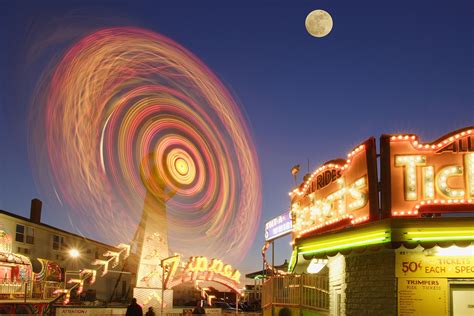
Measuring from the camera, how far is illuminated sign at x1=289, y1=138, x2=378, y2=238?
1480 cm

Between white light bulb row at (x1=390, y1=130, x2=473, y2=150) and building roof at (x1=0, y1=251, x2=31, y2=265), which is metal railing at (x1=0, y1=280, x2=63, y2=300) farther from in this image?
white light bulb row at (x1=390, y1=130, x2=473, y2=150)

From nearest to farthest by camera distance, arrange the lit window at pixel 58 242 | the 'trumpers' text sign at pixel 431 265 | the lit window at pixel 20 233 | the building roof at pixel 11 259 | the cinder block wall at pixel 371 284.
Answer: the 'trumpers' text sign at pixel 431 265 → the cinder block wall at pixel 371 284 → the building roof at pixel 11 259 → the lit window at pixel 20 233 → the lit window at pixel 58 242

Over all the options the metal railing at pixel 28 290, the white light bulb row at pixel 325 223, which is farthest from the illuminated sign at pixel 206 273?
the white light bulb row at pixel 325 223

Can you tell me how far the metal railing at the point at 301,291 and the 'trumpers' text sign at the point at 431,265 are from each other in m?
5.15

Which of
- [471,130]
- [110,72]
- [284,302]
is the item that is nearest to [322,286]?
[284,302]

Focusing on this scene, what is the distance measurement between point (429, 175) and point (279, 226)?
15.2 m

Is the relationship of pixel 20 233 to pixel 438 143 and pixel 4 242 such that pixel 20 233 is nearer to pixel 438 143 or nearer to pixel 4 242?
pixel 4 242

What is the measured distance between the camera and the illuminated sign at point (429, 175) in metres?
13.7

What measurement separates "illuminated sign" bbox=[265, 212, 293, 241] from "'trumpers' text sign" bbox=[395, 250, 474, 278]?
1209cm

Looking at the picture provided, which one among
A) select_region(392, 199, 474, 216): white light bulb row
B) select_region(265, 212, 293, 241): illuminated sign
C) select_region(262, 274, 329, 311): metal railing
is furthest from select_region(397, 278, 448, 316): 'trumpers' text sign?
select_region(265, 212, 293, 241): illuminated sign

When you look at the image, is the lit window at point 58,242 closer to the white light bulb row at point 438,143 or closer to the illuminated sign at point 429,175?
the illuminated sign at point 429,175

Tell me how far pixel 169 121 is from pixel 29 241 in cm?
1849

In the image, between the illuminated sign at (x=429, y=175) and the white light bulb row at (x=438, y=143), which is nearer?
the illuminated sign at (x=429, y=175)

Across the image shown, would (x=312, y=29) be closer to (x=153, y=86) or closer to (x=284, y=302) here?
(x=284, y=302)
